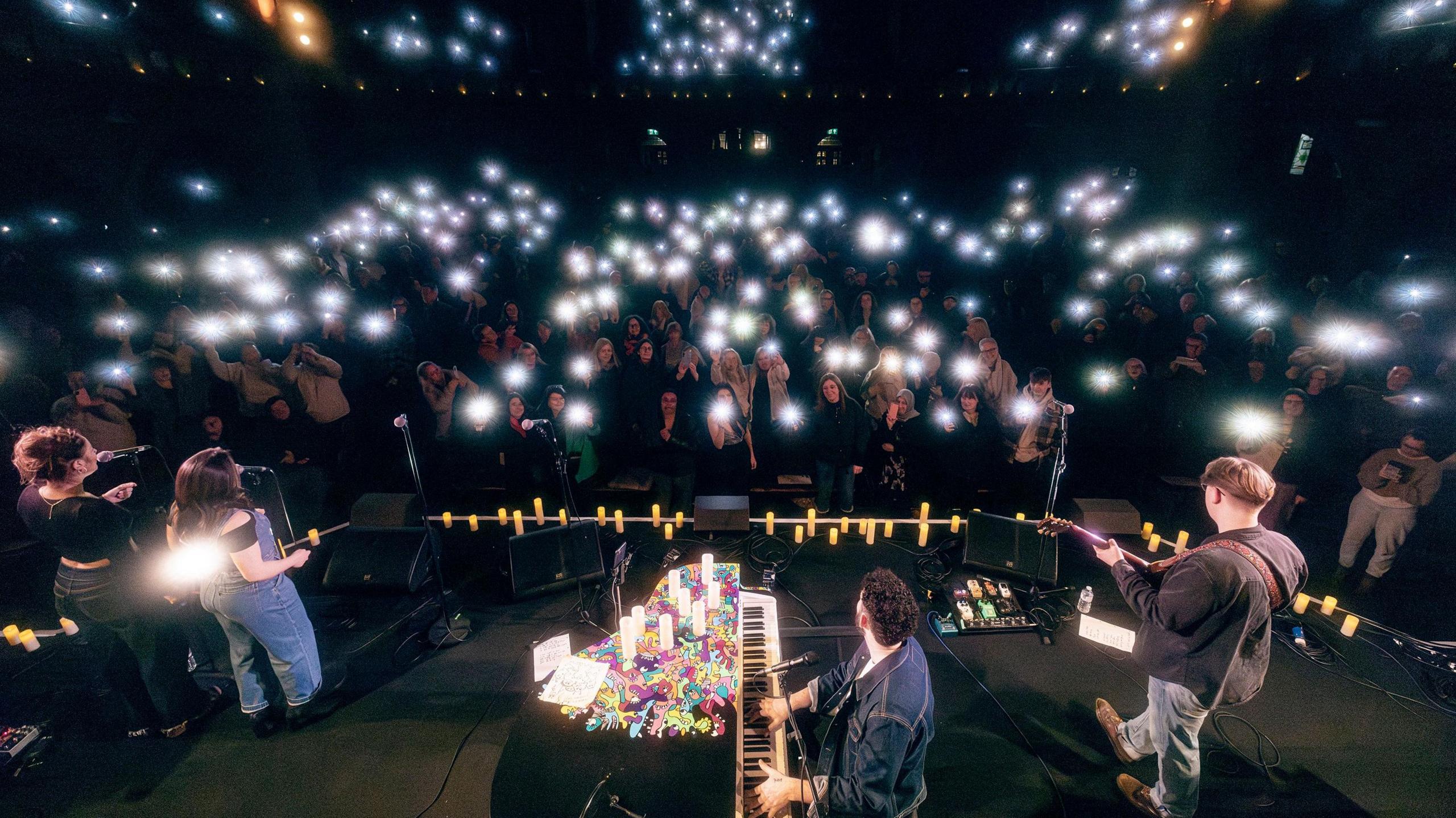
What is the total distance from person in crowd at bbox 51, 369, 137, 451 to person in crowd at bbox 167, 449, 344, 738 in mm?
3463

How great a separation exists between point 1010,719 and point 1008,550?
160 centimetres

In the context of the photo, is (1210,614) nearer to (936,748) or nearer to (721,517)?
(936,748)

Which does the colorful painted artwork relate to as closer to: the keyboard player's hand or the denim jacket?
the keyboard player's hand

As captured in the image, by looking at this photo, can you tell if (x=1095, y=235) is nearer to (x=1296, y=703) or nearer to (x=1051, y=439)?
(x=1051, y=439)

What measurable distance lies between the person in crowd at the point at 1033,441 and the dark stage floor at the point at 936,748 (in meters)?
1.93

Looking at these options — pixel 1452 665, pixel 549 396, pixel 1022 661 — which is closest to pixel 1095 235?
pixel 1452 665

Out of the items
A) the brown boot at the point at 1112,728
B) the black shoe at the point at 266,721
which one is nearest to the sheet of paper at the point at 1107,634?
the brown boot at the point at 1112,728

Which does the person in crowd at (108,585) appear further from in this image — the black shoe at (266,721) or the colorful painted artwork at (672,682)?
the colorful painted artwork at (672,682)

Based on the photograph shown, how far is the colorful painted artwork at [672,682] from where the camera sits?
264cm

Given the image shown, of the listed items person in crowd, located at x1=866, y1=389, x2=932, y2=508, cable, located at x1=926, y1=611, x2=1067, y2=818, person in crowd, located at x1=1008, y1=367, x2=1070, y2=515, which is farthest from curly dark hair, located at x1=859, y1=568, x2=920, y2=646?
person in crowd, located at x1=1008, y1=367, x2=1070, y2=515

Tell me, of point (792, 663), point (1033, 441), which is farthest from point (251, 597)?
point (1033, 441)

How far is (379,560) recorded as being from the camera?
4488mm

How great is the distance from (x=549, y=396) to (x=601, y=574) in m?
2.04

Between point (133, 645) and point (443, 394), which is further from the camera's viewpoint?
point (443, 394)
